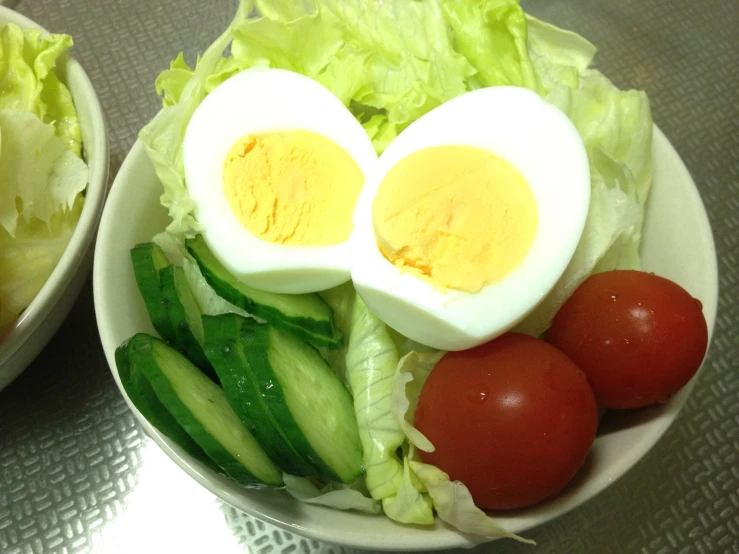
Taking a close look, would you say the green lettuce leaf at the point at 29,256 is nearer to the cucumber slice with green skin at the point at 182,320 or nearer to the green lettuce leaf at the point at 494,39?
the cucumber slice with green skin at the point at 182,320

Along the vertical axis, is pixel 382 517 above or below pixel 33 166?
below

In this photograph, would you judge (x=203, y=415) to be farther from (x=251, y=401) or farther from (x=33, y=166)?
(x=33, y=166)

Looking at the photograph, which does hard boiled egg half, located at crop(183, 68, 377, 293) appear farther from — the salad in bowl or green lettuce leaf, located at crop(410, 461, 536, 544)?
green lettuce leaf, located at crop(410, 461, 536, 544)

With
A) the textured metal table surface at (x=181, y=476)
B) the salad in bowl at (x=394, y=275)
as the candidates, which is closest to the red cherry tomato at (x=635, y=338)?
the salad in bowl at (x=394, y=275)

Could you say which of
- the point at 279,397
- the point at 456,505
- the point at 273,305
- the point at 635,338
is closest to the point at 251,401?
the point at 279,397

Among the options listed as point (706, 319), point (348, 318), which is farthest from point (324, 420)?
point (706, 319)
